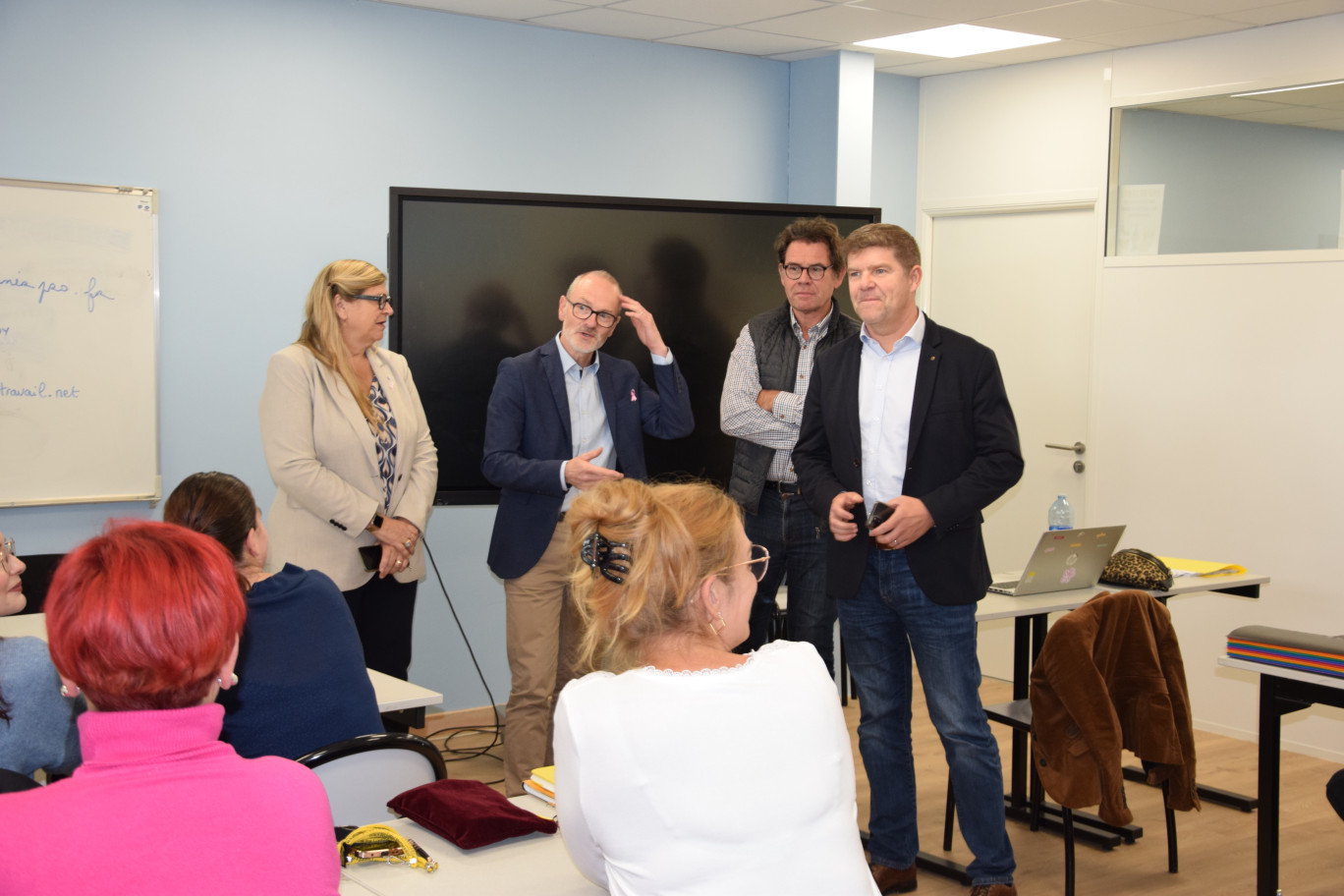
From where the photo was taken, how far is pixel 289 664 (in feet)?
6.91

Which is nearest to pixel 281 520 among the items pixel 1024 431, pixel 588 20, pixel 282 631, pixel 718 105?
pixel 282 631

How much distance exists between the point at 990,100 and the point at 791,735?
4.99 metres

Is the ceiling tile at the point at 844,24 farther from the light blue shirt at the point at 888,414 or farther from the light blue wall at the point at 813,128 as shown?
the light blue shirt at the point at 888,414

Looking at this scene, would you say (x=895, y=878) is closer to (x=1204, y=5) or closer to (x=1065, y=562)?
(x=1065, y=562)

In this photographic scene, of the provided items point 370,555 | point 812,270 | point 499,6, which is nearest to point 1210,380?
point 812,270

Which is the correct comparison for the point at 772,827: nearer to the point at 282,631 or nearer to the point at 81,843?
the point at 81,843

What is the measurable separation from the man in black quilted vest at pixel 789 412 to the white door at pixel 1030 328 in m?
2.16

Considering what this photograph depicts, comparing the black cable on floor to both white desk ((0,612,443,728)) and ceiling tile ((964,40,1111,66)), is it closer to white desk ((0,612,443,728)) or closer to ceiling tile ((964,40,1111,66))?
white desk ((0,612,443,728))

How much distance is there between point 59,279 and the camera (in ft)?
12.9

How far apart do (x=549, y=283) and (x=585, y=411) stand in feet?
2.41

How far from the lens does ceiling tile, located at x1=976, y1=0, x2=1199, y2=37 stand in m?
4.50

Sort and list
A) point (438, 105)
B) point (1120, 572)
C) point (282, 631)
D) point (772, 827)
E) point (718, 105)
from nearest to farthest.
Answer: point (772, 827) → point (282, 631) → point (1120, 572) → point (438, 105) → point (718, 105)

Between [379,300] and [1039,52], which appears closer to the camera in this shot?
[379,300]

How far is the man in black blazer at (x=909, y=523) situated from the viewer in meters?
3.03
